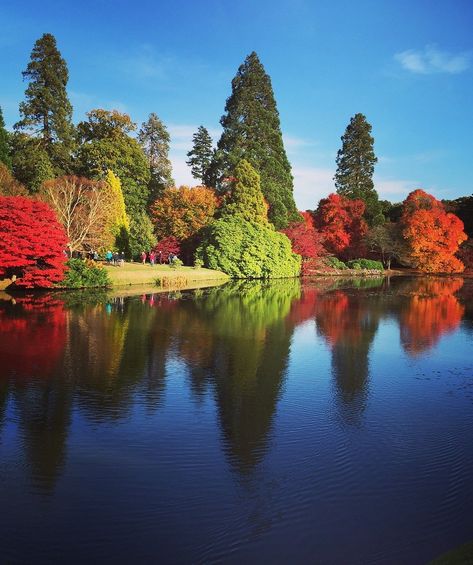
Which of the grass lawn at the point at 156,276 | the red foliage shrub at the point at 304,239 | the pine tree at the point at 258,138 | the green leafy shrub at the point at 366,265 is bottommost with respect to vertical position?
the grass lawn at the point at 156,276

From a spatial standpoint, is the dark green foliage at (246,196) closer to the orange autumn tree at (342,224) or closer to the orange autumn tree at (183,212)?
the orange autumn tree at (183,212)

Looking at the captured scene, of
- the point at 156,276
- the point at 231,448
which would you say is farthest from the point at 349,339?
the point at 156,276

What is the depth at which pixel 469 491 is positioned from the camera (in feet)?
17.7

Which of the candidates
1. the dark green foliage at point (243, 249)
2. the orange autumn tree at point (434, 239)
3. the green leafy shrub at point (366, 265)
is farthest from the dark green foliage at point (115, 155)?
the orange autumn tree at point (434, 239)

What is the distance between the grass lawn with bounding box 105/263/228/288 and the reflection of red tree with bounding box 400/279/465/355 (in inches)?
564

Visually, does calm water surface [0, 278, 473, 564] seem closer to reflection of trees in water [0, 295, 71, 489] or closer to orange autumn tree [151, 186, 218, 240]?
reflection of trees in water [0, 295, 71, 489]

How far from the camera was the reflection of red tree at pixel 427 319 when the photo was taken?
1409 centimetres

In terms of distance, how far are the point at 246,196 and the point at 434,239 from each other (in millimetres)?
18500

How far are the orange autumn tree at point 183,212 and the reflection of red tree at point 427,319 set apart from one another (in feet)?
63.6

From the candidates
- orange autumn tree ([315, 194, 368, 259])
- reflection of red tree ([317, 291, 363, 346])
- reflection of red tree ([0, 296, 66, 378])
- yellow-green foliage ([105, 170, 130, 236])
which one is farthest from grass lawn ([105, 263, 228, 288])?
orange autumn tree ([315, 194, 368, 259])

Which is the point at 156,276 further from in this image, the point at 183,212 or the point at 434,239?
the point at 434,239

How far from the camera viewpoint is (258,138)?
46781mm

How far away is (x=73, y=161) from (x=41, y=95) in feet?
17.2

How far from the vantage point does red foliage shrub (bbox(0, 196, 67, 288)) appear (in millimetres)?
21688
